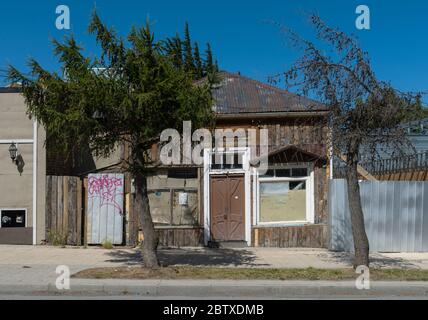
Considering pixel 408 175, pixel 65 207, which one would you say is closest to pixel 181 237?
pixel 65 207

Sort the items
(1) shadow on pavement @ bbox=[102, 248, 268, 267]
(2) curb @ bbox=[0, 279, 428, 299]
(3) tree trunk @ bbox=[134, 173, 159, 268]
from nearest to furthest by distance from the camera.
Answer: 1. (2) curb @ bbox=[0, 279, 428, 299]
2. (3) tree trunk @ bbox=[134, 173, 159, 268]
3. (1) shadow on pavement @ bbox=[102, 248, 268, 267]

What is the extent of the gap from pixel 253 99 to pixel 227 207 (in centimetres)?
339

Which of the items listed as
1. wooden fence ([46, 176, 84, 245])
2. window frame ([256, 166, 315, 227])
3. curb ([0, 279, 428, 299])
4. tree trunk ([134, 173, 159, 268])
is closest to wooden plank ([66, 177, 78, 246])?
wooden fence ([46, 176, 84, 245])

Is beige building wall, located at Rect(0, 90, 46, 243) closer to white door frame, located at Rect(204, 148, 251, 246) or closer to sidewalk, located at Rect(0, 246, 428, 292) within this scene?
sidewalk, located at Rect(0, 246, 428, 292)

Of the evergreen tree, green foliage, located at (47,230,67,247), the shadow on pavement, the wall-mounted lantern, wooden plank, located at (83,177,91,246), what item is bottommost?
the shadow on pavement

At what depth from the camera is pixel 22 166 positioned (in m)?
15.3

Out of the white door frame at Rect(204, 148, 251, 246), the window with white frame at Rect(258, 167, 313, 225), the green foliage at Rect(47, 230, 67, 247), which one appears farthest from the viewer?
the window with white frame at Rect(258, 167, 313, 225)

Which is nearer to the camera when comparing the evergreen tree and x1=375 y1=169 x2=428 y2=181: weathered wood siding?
the evergreen tree

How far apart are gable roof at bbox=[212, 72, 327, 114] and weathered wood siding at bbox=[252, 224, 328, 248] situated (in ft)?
11.2

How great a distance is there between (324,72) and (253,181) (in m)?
5.53

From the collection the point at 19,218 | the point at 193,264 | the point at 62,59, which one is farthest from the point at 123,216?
the point at 62,59

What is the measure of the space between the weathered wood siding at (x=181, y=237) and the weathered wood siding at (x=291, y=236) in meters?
1.65

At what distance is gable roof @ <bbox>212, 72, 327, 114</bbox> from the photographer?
15148mm

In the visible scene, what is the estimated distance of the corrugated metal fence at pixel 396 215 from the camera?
14406 mm
